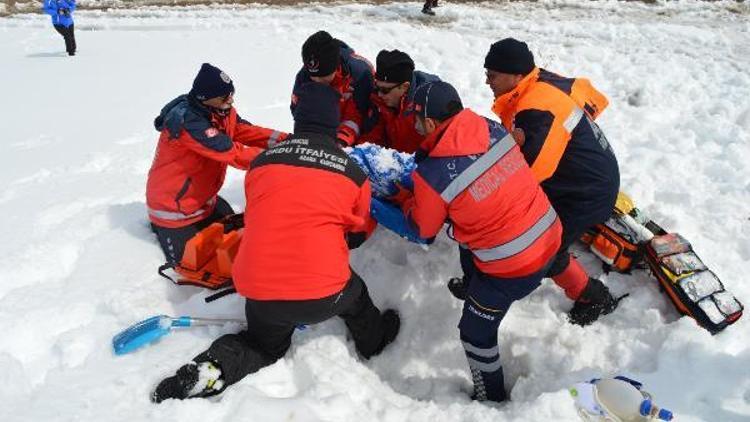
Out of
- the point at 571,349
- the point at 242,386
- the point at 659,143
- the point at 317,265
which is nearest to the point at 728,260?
the point at 571,349

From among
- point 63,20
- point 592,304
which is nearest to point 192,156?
point 592,304

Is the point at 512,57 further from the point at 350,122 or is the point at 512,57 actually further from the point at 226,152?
the point at 226,152

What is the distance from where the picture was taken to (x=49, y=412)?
2.53 meters

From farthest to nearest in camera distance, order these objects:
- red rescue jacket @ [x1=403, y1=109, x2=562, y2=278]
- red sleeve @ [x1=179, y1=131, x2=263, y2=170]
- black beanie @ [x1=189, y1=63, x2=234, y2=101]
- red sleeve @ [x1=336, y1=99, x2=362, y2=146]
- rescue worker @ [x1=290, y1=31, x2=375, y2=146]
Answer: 1. red sleeve @ [x1=336, y1=99, x2=362, y2=146]
2. rescue worker @ [x1=290, y1=31, x2=375, y2=146]
3. red sleeve @ [x1=179, y1=131, x2=263, y2=170]
4. black beanie @ [x1=189, y1=63, x2=234, y2=101]
5. red rescue jacket @ [x1=403, y1=109, x2=562, y2=278]

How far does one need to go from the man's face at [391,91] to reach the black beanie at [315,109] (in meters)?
0.92

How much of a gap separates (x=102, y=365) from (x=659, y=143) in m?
4.89

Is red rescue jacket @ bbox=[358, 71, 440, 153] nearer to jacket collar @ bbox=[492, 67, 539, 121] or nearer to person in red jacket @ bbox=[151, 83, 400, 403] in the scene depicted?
jacket collar @ bbox=[492, 67, 539, 121]

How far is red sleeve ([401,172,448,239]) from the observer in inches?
105

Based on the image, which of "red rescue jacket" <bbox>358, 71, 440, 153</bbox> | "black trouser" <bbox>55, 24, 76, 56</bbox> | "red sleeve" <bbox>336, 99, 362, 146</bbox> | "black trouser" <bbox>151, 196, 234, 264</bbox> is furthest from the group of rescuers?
"black trouser" <bbox>55, 24, 76, 56</bbox>

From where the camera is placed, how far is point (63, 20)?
Answer: 30.7 feet

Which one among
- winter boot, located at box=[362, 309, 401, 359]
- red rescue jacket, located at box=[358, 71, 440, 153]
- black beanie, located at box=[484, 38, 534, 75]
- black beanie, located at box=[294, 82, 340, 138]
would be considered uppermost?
black beanie, located at box=[484, 38, 534, 75]

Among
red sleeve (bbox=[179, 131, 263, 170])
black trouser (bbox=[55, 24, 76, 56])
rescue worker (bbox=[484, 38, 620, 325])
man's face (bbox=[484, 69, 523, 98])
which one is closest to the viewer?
rescue worker (bbox=[484, 38, 620, 325])

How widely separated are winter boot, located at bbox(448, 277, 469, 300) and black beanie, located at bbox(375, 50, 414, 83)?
1.35m

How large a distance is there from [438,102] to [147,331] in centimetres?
193
